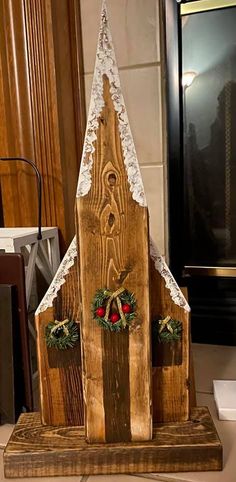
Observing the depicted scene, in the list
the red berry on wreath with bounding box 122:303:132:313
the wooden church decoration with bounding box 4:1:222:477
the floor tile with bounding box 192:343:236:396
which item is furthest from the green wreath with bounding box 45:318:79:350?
the floor tile with bounding box 192:343:236:396

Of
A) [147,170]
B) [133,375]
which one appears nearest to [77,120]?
[147,170]

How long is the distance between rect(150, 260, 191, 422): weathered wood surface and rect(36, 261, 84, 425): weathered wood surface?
0.13 metres

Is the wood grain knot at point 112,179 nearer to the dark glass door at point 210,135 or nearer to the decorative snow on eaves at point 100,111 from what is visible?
the decorative snow on eaves at point 100,111

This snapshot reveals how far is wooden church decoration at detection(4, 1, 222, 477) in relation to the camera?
55 cm

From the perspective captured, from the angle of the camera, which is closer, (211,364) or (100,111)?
(100,111)

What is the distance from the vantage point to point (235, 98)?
3.18ft

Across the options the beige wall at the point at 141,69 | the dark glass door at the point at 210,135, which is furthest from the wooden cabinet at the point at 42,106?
the dark glass door at the point at 210,135

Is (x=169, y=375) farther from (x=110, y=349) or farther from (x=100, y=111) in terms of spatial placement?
(x=100, y=111)

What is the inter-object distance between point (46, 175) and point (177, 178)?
357mm

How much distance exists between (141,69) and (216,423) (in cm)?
86

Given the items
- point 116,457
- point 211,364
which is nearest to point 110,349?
point 116,457

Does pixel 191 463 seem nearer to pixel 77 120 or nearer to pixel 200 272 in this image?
pixel 200 272

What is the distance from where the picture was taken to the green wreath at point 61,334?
2.03 ft

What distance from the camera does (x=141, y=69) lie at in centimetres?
99
